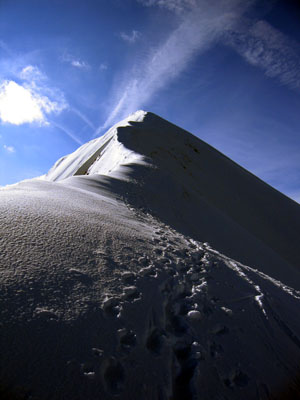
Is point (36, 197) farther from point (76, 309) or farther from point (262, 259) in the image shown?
point (262, 259)

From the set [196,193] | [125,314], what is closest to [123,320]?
[125,314]

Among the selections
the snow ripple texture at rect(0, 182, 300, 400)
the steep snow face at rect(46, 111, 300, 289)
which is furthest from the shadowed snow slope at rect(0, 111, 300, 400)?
the steep snow face at rect(46, 111, 300, 289)

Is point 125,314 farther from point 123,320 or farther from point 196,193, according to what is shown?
point 196,193

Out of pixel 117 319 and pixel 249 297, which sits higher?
pixel 249 297

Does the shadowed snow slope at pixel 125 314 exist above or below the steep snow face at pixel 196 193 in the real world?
below

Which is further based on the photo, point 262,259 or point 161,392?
point 262,259

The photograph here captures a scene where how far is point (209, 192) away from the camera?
21.5ft

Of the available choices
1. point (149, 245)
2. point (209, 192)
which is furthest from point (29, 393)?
point (209, 192)

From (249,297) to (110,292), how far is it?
113 centimetres

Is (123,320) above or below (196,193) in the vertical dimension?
below

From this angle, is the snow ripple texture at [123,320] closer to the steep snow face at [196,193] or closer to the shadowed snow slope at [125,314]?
the shadowed snow slope at [125,314]

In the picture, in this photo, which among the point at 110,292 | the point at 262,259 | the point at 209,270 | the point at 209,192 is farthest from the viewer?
the point at 209,192

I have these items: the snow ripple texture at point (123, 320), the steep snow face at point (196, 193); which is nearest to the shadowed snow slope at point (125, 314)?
the snow ripple texture at point (123, 320)

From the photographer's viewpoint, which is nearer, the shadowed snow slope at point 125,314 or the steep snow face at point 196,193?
the shadowed snow slope at point 125,314
